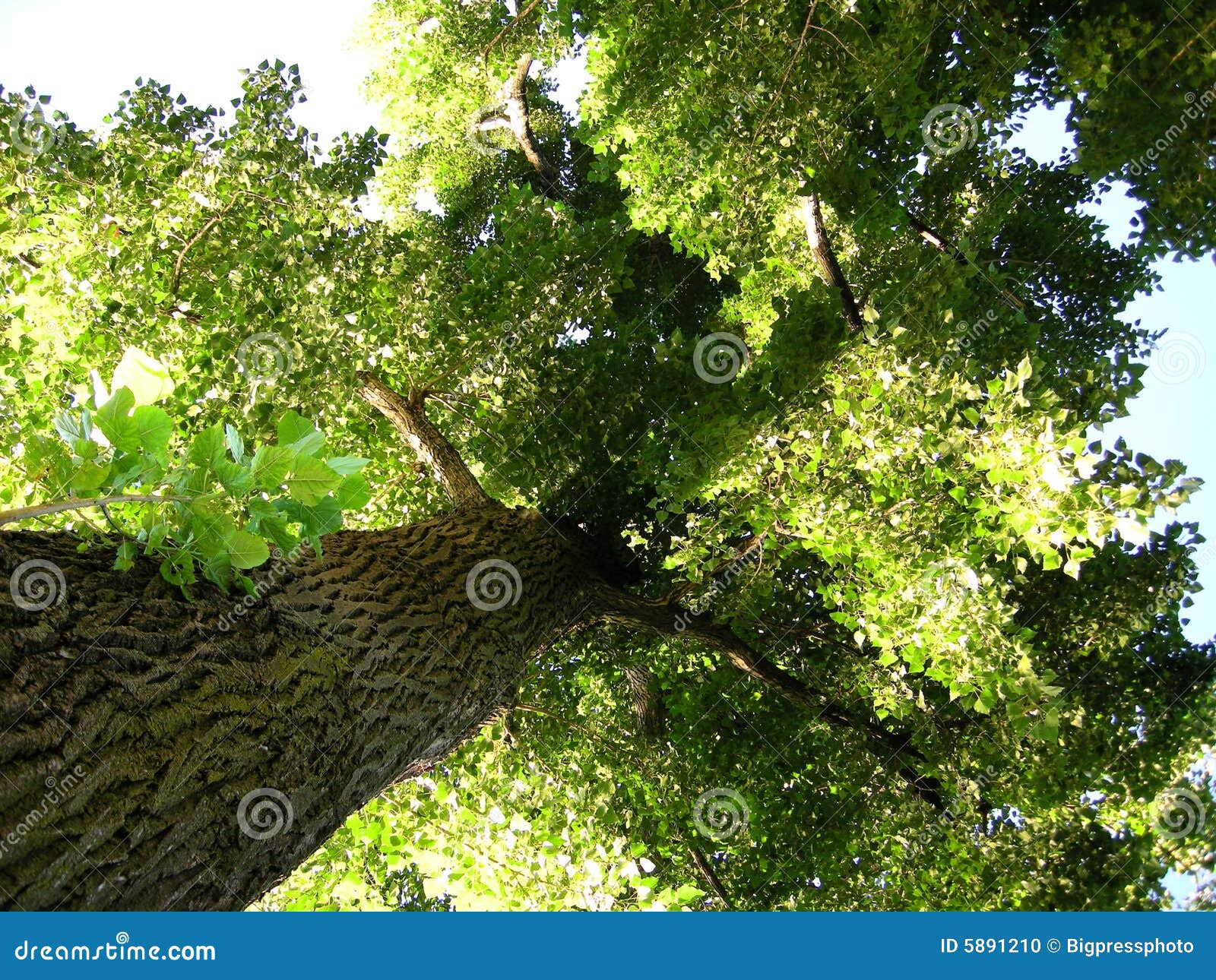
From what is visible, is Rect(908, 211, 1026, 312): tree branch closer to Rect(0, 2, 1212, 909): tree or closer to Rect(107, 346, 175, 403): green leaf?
Rect(0, 2, 1212, 909): tree

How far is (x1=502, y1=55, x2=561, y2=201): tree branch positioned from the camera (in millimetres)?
12250

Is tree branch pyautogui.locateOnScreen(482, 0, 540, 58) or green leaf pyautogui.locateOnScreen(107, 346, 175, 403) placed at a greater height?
tree branch pyautogui.locateOnScreen(482, 0, 540, 58)

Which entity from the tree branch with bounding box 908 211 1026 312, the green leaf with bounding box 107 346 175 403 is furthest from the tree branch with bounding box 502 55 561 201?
the green leaf with bounding box 107 346 175 403

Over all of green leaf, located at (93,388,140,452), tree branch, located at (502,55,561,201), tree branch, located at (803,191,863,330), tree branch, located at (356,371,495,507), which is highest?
tree branch, located at (502,55,561,201)

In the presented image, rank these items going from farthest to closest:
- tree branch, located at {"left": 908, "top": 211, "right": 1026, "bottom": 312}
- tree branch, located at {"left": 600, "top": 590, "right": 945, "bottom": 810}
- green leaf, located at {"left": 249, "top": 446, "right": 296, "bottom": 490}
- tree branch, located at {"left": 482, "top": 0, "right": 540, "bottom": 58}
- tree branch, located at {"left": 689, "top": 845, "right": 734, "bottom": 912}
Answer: tree branch, located at {"left": 482, "top": 0, "right": 540, "bottom": 58} < tree branch, located at {"left": 689, "top": 845, "right": 734, "bottom": 912} < tree branch, located at {"left": 908, "top": 211, "right": 1026, "bottom": 312} < tree branch, located at {"left": 600, "top": 590, "right": 945, "bottom": 810} < green leaf, located at {"left": 249, "top": 446, "right": 296, "bottom": 490}

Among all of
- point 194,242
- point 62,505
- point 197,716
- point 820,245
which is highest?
point 820,245

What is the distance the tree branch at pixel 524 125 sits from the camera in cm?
1225

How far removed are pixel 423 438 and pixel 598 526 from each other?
65.8 inches

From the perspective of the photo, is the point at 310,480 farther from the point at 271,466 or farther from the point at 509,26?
the point at 509,26

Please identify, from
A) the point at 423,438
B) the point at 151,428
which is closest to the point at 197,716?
the point at 151,428

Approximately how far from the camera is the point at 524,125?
1275 centimetres

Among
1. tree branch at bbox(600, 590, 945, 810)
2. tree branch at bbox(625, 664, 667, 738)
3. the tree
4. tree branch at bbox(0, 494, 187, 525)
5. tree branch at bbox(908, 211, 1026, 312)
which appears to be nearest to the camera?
tree branch at bbox(0, 494, 187, 525)

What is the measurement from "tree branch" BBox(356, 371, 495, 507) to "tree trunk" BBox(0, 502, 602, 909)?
2.60 m

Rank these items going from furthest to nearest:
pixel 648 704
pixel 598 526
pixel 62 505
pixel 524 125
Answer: pixel 524 125 < pixel 648 704 < pixel 598 526 < pixel 62 505
